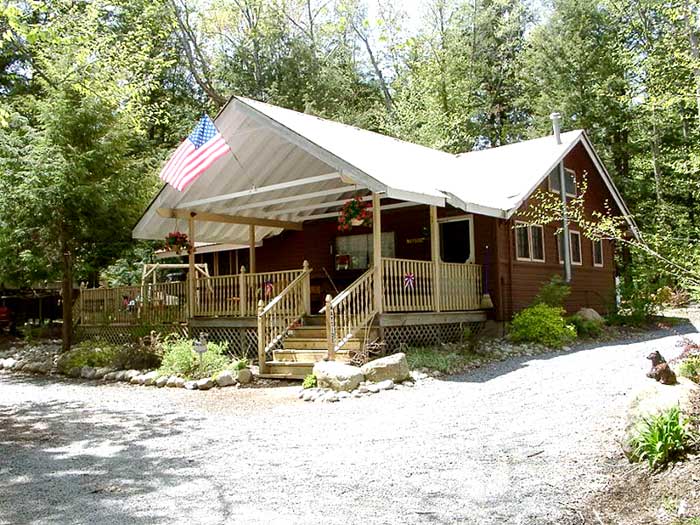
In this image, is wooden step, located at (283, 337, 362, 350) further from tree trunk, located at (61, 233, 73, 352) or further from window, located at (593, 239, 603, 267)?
window, located at (593, 239, 603, 267)

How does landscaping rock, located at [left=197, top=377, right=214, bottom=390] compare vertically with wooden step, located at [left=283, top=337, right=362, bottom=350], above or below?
below

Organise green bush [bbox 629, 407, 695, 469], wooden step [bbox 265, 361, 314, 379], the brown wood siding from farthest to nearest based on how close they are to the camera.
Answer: the brown wood siding → wooden step [bbox 265, 361, 314, 379] → green bush [bbox 629, 407, 695, 469]

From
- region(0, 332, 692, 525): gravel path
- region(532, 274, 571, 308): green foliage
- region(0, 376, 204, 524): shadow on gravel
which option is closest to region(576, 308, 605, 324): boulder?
region(532, 274, 571, 308): green foliage

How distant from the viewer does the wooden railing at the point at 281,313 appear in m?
11.7

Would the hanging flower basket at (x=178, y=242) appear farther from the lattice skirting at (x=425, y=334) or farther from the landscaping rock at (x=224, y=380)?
the lattice skirting at (x=425, y=334)

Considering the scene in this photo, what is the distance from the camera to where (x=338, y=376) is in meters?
9.53

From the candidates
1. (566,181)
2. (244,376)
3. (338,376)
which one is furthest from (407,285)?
(566,181)

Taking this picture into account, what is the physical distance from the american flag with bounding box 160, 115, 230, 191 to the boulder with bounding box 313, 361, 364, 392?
4.47 metres

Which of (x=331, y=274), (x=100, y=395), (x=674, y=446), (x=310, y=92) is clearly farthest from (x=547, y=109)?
(x=674, y=446)

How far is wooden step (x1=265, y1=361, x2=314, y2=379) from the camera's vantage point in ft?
36.6

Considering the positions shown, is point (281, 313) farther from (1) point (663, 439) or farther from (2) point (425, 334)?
(1) point (663, 439)

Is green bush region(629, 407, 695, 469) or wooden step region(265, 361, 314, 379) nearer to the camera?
green bush region(629, 407, 695, 469)

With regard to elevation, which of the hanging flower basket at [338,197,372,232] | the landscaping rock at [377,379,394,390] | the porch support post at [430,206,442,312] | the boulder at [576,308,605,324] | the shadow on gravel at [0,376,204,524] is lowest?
the shadow on gravel at [0,376,204,524]

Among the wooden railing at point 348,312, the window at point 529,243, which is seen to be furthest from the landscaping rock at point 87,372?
A: the window at point 529,243
